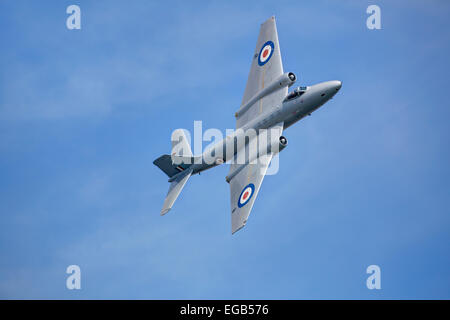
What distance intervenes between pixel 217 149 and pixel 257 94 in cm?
861

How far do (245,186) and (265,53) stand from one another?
18.7 m

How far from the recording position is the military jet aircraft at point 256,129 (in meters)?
64.4

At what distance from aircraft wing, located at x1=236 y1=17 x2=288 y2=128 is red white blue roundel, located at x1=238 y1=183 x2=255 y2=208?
9.39 m

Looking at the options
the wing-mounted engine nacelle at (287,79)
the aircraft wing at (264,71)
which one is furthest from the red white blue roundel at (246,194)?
the wing-mounted engine nacelle at (287,79)

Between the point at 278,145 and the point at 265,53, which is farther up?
the point at 265,53

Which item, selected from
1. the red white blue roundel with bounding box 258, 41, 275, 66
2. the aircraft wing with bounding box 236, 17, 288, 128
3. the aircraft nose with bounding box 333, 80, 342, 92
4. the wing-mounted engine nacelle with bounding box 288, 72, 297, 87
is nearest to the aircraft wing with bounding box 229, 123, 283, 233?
the aircraft wing with bounding box 236, 17, 288, 128

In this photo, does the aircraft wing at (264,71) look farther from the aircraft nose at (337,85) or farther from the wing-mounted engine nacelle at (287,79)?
the aircraft nose at (337,85)

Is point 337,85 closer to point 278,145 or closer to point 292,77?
point 292,77

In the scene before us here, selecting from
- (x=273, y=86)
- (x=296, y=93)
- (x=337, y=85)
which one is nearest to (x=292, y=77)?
(x=273, y=86)

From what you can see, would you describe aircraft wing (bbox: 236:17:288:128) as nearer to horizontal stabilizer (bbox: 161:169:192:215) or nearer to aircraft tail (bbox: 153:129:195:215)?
aircraft tail (bbox: 153:129:195:215)

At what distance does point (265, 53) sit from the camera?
7312 centimetres

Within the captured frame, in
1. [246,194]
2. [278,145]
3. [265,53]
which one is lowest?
[246,194]

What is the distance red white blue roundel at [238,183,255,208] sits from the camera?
63.6m
